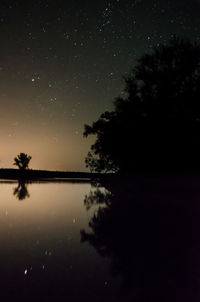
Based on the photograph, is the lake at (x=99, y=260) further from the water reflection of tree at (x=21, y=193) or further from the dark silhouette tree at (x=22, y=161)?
the dark silhouette tree at (x=22, y=161)

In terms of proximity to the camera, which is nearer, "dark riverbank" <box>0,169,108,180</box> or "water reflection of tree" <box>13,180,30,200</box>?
"water reflection of tree" <box>13,180,30,200</box>

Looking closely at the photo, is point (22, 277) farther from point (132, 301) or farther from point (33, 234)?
point (33, 234)

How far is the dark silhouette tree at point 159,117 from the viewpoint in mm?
16172

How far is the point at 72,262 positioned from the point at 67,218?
2140mm

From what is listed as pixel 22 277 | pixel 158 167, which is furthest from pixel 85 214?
pixel 158 167

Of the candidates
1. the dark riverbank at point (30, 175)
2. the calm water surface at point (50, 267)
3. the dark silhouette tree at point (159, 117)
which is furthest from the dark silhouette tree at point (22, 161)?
the calm water surface at point (50, 267)

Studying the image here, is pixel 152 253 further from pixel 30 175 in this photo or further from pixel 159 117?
pixel 30 175

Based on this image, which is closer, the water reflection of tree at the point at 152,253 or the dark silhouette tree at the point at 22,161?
the water reflection of tree at the point at 152,253

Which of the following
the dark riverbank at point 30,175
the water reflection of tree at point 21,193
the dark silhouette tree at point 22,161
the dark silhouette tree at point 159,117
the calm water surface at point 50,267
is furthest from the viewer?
the dark silhouette tree at point 22,161

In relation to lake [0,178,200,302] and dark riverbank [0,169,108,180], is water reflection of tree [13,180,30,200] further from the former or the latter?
dark riverbank [0,169,108,180]

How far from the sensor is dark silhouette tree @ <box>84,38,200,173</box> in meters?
16.2

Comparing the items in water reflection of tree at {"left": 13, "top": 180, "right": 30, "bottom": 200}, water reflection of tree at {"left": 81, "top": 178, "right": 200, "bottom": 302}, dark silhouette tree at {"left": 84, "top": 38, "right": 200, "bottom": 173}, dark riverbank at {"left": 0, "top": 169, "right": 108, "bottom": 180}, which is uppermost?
dark silhouette tree at {"left": 84, "top": 38, "right": 200, "bottom": 173}

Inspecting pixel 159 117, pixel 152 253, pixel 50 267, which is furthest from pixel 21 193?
pixel 159 117

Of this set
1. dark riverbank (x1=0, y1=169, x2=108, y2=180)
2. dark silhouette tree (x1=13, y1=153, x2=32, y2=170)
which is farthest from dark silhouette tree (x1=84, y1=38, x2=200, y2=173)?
dark silhouette tree (x1=13, y1=153, x2=32, y2=170)
